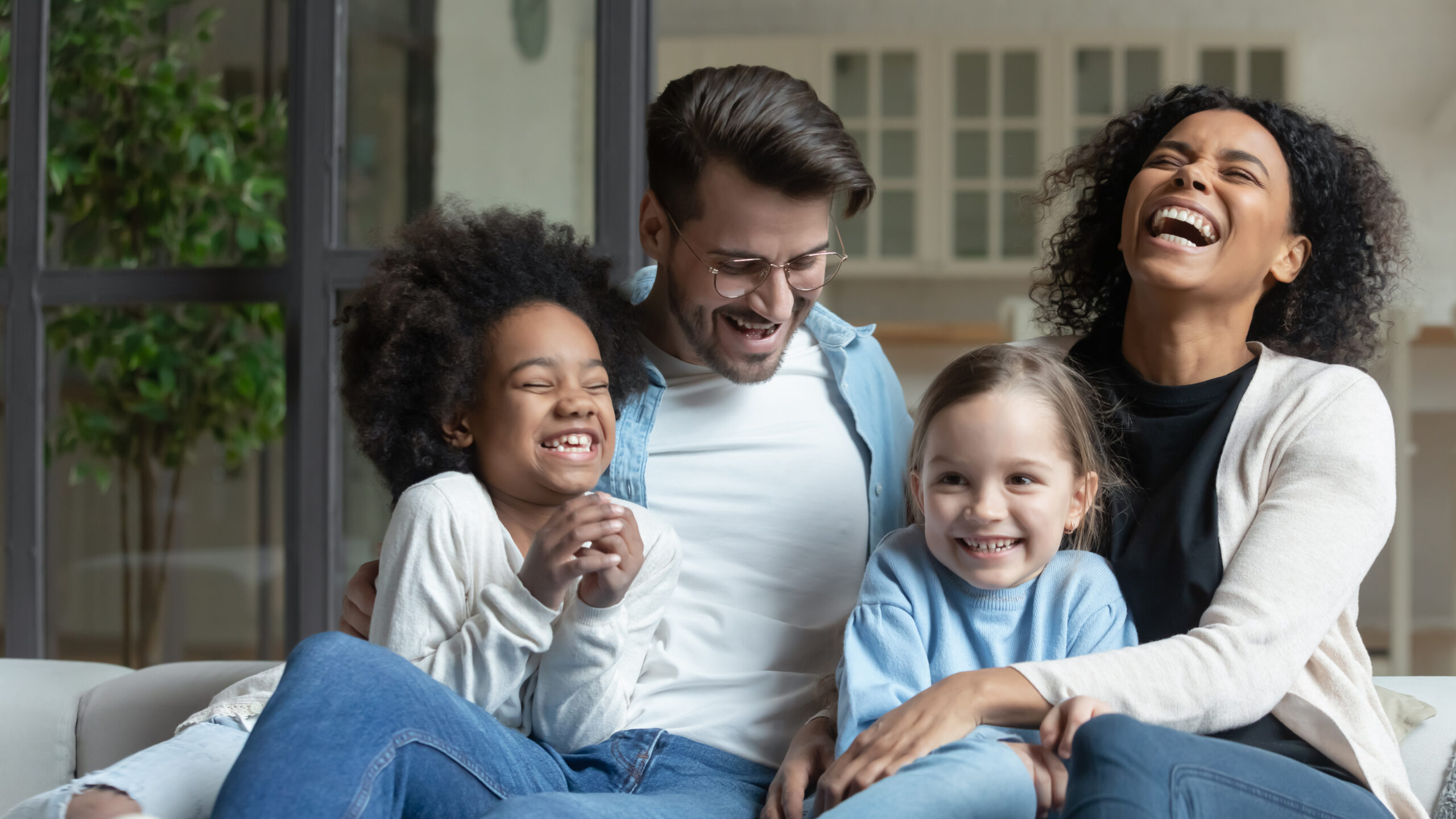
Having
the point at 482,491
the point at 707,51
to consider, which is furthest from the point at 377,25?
the point at 707,51

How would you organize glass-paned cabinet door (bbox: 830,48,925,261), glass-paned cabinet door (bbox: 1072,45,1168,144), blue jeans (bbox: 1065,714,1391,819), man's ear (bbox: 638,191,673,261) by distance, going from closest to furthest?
blue jeans (bbox: 1065,714,1391,819) < man's ear (bbox: 638,191,673,261) < glass-paned cabinet door (bbox: 1072,45,1168,144) < glass-paned cabinet door (bbox: 830,48,925,261)

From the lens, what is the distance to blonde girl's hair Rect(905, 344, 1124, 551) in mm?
1228

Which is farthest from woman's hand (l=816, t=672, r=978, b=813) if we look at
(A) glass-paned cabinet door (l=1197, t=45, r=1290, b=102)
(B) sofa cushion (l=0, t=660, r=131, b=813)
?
(A) glass-paned cabinet door (l=1197, t=45, r=1290, b=102)

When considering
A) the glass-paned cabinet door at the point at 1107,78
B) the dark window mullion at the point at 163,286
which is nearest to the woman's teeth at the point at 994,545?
the dark window mullion at the point at 163,286

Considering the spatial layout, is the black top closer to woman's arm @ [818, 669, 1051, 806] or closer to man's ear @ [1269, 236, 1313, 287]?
man's ear @ [1269, 236, 1313, 287]

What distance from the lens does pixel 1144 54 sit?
4.83 metres

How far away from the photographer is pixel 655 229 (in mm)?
1466

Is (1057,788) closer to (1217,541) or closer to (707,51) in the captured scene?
(1217,541)

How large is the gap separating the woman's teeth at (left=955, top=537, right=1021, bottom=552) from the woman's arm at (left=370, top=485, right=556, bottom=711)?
44 cm

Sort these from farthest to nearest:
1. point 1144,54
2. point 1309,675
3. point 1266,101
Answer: point 1144,54 → point 1266,101 → point 1309,675

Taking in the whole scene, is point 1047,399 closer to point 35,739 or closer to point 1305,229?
point 1305,229

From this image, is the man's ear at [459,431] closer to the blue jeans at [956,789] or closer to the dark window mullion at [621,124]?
the blue jeans at [956,789]

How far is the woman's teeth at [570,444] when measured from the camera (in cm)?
126

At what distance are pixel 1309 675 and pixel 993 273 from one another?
12.9 ft
